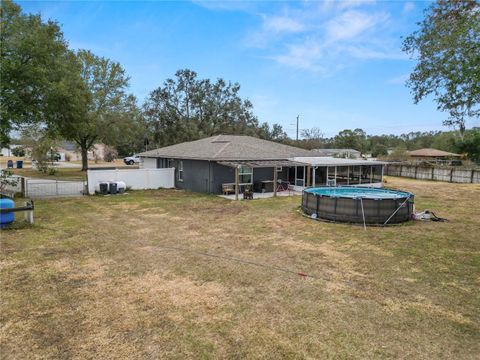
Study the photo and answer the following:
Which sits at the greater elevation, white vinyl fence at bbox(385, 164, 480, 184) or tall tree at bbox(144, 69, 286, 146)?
tall tree at bbox(144, 69, 286, 146)

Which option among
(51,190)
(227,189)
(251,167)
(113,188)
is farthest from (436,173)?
(51,190)

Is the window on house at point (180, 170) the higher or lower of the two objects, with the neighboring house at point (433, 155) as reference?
lower

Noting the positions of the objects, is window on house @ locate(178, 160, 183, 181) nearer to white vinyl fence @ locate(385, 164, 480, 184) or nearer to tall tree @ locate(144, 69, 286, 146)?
tall tree @ locate(144, 69, 286, 146)

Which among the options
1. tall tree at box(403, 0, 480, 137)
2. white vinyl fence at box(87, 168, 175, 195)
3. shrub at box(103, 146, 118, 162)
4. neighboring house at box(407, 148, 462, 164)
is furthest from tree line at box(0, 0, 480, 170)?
neighboring house at box(407, 148, 462, 164)

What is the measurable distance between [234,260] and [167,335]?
3598 millimetres

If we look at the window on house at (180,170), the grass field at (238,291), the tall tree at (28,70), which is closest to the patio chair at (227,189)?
the window on house at (180,170)

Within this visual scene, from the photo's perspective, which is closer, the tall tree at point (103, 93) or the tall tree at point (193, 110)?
the tall tree at point (103, 93)

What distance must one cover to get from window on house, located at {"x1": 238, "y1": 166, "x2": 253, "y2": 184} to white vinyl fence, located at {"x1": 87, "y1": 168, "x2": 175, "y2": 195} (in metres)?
5.48

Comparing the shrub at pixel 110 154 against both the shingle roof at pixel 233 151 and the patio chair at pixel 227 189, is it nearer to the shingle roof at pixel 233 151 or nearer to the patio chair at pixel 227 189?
the shingle roof at pixel 233 151

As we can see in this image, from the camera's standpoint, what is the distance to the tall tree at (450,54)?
7.80m

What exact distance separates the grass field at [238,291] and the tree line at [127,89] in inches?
167

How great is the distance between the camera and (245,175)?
2133 centimetres

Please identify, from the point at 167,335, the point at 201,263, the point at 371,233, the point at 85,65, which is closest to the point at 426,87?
the point at 371,233

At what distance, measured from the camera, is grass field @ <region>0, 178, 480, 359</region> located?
4.67 metres
